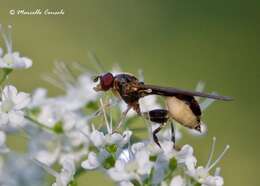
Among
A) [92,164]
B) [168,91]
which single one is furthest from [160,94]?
[92,164]

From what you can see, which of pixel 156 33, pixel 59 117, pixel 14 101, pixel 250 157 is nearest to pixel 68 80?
pixel 59 117

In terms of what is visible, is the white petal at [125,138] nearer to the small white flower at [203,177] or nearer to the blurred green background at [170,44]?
the small white flower at [203,177]

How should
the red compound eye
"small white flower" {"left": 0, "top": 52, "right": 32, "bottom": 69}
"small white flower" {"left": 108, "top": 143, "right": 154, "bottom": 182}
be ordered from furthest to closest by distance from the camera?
the red compound eye < "small white flower" {"left": 0, "top": 52, "right": 32, "bottom": 69} < "small white flower" {"left": 108, "top": 143, "right": 154, "bottom": 182}

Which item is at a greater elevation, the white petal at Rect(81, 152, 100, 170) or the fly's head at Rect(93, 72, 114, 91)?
the fly's head at Rect(93, 72, 114, 91)

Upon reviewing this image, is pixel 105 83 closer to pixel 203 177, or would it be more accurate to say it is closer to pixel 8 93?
pixel 8 93

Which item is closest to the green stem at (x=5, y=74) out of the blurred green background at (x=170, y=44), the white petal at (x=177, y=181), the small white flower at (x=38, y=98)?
the small white flower at (x=38, y=98)

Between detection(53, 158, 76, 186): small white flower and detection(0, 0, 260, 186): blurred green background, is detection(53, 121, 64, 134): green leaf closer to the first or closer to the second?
detection(53, 158, 76, 186): small white flower

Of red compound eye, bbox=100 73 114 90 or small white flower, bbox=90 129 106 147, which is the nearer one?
small white flower, bbox=90 129 106 147

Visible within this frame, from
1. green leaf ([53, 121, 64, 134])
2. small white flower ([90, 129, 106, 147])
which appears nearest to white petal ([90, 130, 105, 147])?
small white flower ([90, 129, 106, 147])
